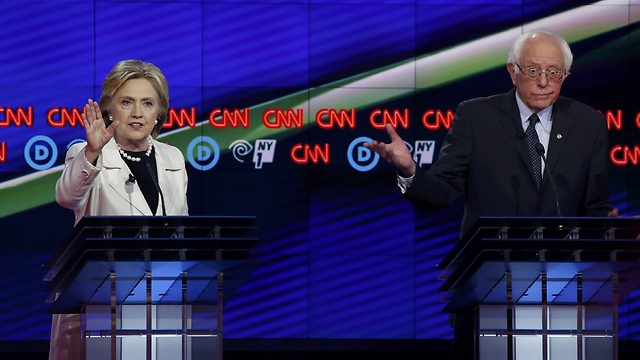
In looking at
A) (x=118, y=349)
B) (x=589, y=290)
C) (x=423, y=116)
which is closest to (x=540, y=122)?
(x=589, y=290)

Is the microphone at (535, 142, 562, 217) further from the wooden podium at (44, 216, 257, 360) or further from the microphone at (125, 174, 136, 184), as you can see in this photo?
the microphone at (125, 174, 136, 184)

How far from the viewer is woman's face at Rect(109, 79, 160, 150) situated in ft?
14.1

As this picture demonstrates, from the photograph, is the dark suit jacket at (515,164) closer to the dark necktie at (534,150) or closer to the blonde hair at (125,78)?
the dark necktie at (534,150)

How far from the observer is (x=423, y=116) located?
864cm

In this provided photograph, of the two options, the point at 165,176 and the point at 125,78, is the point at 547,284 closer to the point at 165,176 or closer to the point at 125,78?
the point at 165,176

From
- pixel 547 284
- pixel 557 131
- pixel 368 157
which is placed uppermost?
pixel 368 157

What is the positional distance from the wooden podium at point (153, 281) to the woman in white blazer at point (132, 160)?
1.98 ft

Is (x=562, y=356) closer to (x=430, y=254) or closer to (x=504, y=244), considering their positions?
(x=504, y=244)

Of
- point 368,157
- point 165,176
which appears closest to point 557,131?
point 165,176

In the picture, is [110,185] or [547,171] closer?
[547,171]

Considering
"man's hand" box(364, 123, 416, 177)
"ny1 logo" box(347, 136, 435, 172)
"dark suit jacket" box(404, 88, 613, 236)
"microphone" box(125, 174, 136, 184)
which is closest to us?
"man's hand" box(364, 123, 416, 177)

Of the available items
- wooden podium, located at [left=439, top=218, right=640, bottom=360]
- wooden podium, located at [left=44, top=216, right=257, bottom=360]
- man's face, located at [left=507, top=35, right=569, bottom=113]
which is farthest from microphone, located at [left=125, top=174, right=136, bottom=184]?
man's face, located at [left=507, top=35, right=569, bottom=113]

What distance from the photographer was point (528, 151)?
163 inches

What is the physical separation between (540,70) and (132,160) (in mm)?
1358
